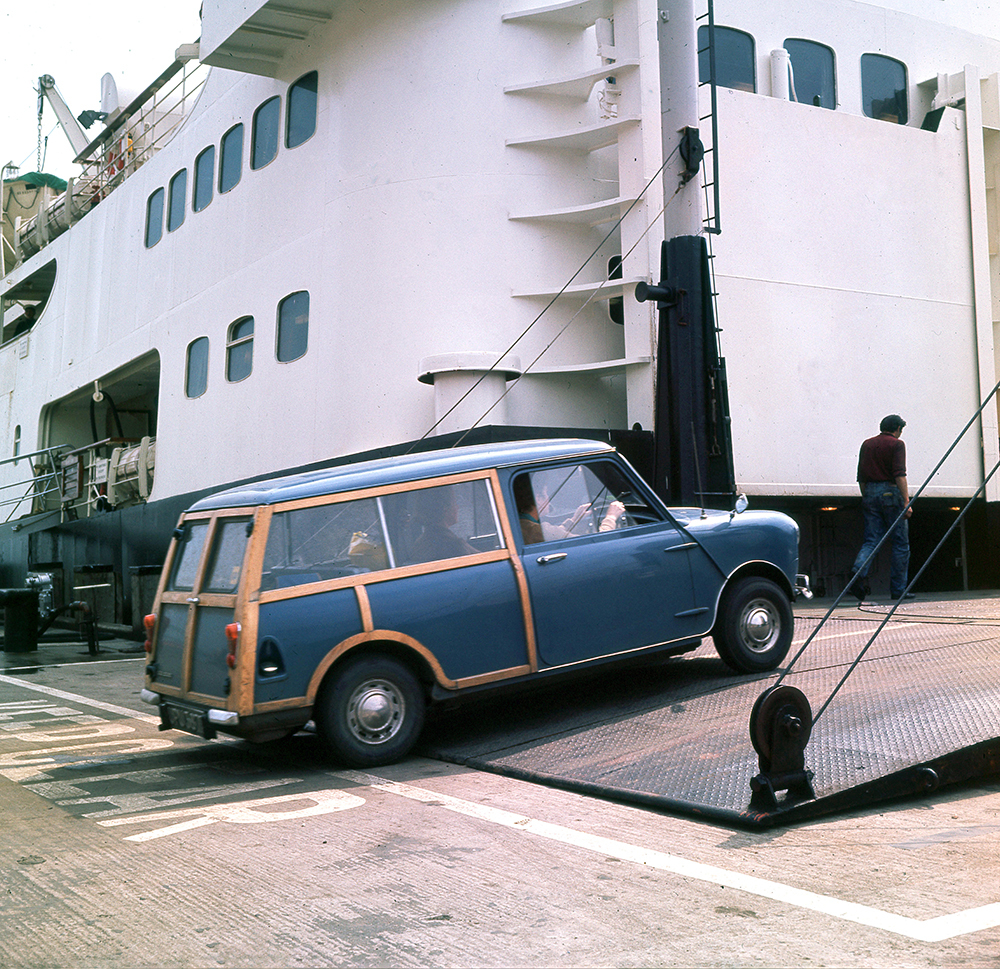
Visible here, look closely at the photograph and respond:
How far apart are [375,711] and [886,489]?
6.83m

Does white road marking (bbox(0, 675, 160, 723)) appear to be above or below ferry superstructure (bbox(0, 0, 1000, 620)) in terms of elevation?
below

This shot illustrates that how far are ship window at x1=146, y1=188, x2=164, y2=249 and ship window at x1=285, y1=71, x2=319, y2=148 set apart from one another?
519 centimetres

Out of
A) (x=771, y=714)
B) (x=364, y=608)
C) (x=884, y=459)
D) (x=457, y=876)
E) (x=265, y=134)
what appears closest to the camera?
(x=457, y=876)

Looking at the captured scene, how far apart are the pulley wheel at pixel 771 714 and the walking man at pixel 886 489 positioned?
6.59m

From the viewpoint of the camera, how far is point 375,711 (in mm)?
6457

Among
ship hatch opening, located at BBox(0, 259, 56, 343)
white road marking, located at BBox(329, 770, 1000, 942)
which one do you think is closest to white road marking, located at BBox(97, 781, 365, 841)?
white road marking, located at BBox(329, 770, 1000, 942)

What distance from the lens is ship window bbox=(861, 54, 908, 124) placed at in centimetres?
1517

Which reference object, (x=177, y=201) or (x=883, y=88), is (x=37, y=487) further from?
(x=883, y=88)

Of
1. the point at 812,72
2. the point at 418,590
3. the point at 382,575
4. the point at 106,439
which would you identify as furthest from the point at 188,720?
the point at 106,439

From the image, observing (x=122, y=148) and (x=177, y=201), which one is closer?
(x=177, y=201)

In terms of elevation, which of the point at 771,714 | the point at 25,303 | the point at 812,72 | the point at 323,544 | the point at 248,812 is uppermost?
the point at 25,303

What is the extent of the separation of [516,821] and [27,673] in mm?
9254

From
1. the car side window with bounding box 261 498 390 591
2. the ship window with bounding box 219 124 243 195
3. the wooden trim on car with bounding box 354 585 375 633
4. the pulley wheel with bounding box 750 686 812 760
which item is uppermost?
the ship window with bounding box 219 124 243 195

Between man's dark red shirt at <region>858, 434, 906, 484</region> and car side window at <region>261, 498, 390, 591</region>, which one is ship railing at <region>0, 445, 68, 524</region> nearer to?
man's dark red shirt at <region>858, 434, 906, 484</region>
